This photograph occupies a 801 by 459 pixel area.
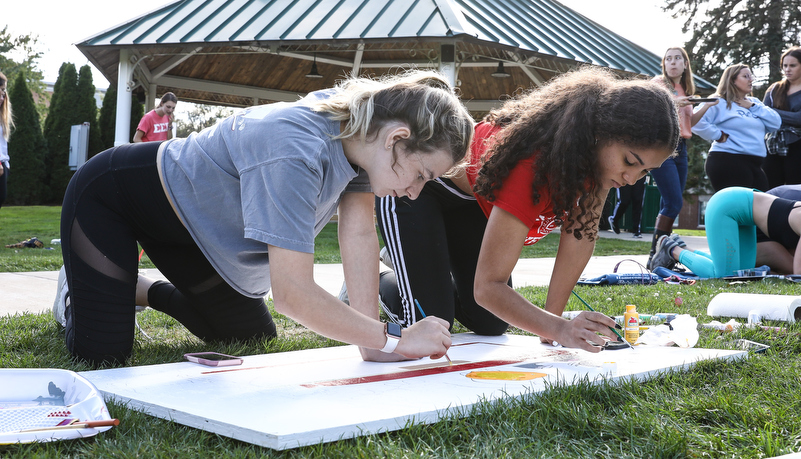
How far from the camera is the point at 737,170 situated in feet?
20.1

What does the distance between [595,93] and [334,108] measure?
0.86 meters

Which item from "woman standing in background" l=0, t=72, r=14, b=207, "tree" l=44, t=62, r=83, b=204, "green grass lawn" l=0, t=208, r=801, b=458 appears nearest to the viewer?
"green grass lawn" l=0, t=208, r=801, b=458

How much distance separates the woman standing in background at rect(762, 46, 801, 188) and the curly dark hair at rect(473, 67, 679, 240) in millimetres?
4805

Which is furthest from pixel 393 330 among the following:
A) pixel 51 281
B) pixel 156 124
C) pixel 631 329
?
pixel 156 124

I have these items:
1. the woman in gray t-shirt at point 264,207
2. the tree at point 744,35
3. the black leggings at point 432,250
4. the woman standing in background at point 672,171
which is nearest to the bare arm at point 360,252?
the woman in gray t-shirt at point 264,207

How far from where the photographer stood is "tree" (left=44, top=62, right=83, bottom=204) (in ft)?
62.5

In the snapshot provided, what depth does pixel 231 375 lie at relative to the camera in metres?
2.08

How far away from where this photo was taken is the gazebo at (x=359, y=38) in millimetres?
9688

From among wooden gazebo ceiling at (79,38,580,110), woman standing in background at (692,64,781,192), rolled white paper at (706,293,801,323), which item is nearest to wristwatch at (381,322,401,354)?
rolled white paper at (706,293,801,323)

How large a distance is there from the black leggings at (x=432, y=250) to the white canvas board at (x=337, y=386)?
31cm

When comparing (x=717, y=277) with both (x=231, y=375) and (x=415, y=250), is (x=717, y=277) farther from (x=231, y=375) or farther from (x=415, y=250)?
(x=231, y=375)

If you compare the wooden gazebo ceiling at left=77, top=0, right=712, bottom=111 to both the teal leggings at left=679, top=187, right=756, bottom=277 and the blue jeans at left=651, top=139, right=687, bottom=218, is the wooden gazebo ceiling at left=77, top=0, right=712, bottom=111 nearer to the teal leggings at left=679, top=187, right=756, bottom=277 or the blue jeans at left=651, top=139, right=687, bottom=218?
the blue jeans at left=651, top=139, right=687, bottom=218

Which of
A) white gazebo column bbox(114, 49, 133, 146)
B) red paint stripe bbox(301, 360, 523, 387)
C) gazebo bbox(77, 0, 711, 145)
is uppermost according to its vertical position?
gazebo bbox(77, 0, 711, 145)

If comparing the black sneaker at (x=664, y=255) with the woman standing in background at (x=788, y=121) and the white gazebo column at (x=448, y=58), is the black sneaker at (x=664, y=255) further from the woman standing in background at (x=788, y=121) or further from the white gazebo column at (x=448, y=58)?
the white gazebo column at (x=448, y=58)
